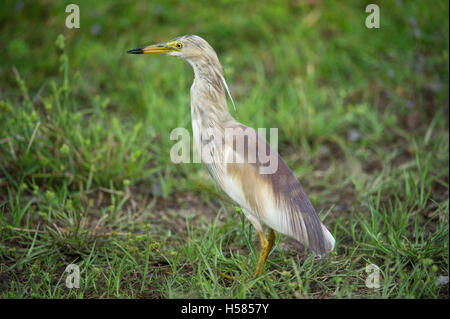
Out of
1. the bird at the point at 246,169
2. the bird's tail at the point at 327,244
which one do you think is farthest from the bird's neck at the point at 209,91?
the bird's tail at the point at 327,244

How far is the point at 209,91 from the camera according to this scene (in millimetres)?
2615

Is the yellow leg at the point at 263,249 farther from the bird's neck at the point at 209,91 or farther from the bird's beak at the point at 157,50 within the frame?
the bird's beak at the point at 157,50

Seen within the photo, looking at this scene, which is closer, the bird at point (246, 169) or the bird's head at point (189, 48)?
the bird at point (246, 169)

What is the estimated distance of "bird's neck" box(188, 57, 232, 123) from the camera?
259 cm

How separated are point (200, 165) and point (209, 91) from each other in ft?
4.24

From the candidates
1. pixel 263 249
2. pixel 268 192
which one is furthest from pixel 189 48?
pixel 263 249

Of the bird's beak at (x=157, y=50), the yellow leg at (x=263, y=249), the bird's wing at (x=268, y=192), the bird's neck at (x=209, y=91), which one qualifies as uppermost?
the bird's beak at (x=157, y=50)

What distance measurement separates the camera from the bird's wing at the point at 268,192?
7.91 feet

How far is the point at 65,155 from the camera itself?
339cm

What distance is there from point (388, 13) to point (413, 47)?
77 centimetres

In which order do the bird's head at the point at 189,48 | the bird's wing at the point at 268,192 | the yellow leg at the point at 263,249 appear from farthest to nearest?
the bird's head at the point at 189,48
the yellow leg at the point at 263,249
the bird's wing at the point at 268,192

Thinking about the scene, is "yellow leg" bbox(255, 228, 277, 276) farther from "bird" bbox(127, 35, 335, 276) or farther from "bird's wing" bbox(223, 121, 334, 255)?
"bird's wing" bbox(223, 121, 334, 255)

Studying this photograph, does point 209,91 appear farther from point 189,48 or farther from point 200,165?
point 200,165

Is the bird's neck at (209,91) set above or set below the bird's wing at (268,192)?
above
